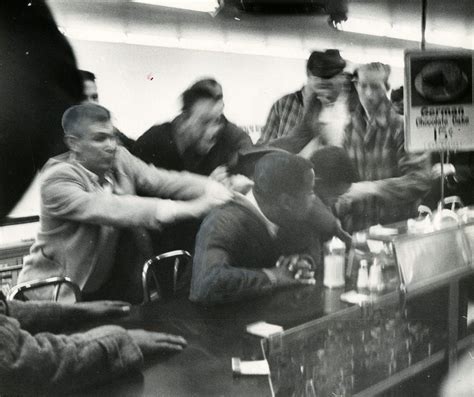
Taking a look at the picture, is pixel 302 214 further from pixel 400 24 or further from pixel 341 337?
pixel 400 24

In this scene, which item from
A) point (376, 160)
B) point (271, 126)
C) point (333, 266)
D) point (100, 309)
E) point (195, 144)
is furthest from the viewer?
point (376, 160)

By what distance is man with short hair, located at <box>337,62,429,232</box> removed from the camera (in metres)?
2.03

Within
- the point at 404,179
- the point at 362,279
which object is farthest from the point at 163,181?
the point at 404,179

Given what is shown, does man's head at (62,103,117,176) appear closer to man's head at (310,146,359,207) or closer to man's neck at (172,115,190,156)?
man's neck at (172,115,190,156)

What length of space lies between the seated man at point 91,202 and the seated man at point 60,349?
0.07 meters

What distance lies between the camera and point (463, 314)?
7.09ft

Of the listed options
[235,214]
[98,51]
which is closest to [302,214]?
[235,214]

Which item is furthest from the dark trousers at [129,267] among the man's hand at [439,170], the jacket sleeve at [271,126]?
the man's hand at [439,170]

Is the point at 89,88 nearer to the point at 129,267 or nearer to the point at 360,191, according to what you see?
the point at 129,267

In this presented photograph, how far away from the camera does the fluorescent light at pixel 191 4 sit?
5.48 feet

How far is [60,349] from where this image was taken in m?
1.54

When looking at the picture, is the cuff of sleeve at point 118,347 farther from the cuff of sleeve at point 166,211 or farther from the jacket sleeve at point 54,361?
the cuff of sleeve at point 166,211

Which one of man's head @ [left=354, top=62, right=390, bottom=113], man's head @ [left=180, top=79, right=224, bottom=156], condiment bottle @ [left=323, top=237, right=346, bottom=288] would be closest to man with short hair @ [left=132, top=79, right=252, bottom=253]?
man's head @ [left=180, top=79, right=224, bottom=156]

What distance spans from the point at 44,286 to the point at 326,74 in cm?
131
